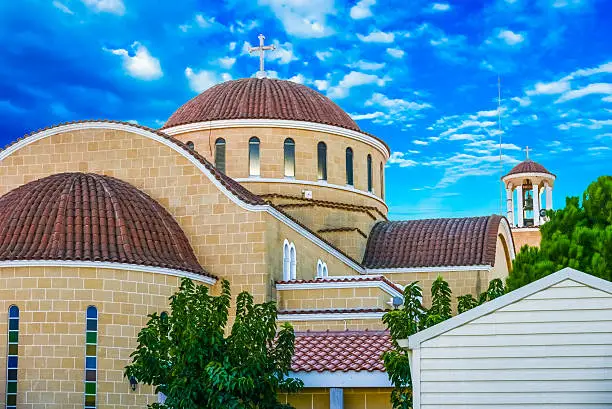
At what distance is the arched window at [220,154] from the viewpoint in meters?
37.9

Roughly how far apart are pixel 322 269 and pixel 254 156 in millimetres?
5559

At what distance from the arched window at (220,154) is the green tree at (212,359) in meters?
18.2

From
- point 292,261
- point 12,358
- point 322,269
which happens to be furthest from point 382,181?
point 12,358

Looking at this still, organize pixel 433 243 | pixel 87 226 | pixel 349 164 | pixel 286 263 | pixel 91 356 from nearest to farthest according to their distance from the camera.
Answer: pixel 91 356 → pixel 87 226 → pixel 286 263 → pixel 349 164 → pixel 433 243

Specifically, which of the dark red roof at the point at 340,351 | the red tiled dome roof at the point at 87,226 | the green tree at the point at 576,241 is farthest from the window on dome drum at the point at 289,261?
the dark red roof at the point at 340,351

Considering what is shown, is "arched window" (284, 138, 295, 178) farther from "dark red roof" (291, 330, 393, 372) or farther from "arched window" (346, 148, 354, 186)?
"dark red roof" (291, 330, 393, 372)

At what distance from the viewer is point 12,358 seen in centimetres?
2538

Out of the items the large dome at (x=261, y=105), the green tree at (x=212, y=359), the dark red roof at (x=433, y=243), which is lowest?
the green tree at (x=212, y=359)

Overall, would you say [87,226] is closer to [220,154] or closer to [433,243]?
[220,154]

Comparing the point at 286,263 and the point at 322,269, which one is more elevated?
the point at 322,269

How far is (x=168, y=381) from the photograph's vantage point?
18.9m

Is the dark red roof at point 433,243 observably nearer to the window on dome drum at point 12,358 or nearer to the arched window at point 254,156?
the arched window at point 254,156

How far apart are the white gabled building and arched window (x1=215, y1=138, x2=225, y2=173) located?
23459 millimetres

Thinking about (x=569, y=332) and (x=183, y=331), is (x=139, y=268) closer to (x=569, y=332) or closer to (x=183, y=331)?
(x=183, y=331)
